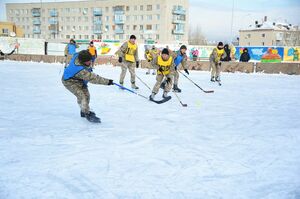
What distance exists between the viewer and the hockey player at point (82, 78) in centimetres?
509

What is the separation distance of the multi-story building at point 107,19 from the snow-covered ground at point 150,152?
175 ft

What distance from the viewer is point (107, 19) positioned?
214ft

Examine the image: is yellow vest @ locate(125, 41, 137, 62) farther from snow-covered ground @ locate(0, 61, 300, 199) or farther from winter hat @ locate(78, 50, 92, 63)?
winter hat @ locate(78, 50, 92, 63)

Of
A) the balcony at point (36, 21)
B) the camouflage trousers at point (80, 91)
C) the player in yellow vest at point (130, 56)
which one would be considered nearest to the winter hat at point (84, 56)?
the camouflage trousers at point (80, 91)

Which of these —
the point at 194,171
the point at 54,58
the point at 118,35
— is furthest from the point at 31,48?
the point at 118,35

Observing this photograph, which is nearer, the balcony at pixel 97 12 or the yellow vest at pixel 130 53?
the yellow vest at pixel 130 53

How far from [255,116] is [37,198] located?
15.6 feet

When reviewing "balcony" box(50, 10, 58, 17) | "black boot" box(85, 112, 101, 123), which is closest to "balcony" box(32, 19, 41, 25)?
"balcony" box(50, 10, 58, 17)

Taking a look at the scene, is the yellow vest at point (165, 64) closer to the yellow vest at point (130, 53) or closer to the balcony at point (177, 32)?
the yellow vest at point (130, 53)

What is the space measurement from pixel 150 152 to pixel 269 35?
70277mm

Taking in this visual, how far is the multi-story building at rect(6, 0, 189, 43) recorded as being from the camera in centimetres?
5916

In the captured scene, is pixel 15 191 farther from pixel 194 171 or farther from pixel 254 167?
pixel 254 167

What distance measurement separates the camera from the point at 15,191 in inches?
107

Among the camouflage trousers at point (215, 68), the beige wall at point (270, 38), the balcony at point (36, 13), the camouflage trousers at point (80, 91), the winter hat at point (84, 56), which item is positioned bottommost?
the camouflage trousers at point (80, 91)
